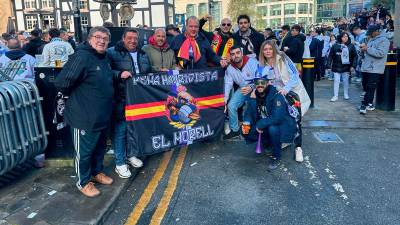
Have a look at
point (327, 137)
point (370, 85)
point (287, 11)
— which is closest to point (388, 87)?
point (370, 85)

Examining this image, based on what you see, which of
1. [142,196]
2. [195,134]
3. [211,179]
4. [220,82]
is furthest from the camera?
[220,82]

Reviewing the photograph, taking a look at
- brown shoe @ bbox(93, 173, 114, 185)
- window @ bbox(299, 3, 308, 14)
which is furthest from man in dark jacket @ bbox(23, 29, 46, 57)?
window @ bbox(299, 3, 308, 14)

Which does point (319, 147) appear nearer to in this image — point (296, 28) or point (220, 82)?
point (220, 82)

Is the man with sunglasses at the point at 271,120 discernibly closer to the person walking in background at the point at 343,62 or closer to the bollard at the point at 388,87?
the bollard at the point at 388,87

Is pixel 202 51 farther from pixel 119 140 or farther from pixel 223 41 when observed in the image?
pixel 119 140

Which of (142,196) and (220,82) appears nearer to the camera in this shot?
(142,196)

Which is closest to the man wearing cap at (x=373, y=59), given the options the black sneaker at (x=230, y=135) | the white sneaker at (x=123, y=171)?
the black sneaker at (x=230, y=135)

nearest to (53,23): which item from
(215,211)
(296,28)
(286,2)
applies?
(296,28)

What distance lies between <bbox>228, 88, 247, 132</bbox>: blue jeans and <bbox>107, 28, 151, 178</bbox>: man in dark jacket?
1855mm

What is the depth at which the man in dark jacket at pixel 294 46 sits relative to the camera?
10969mm

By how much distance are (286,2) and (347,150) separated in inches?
4356

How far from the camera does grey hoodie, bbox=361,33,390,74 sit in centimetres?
848

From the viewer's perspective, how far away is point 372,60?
340 inches

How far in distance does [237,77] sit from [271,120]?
1.26m
